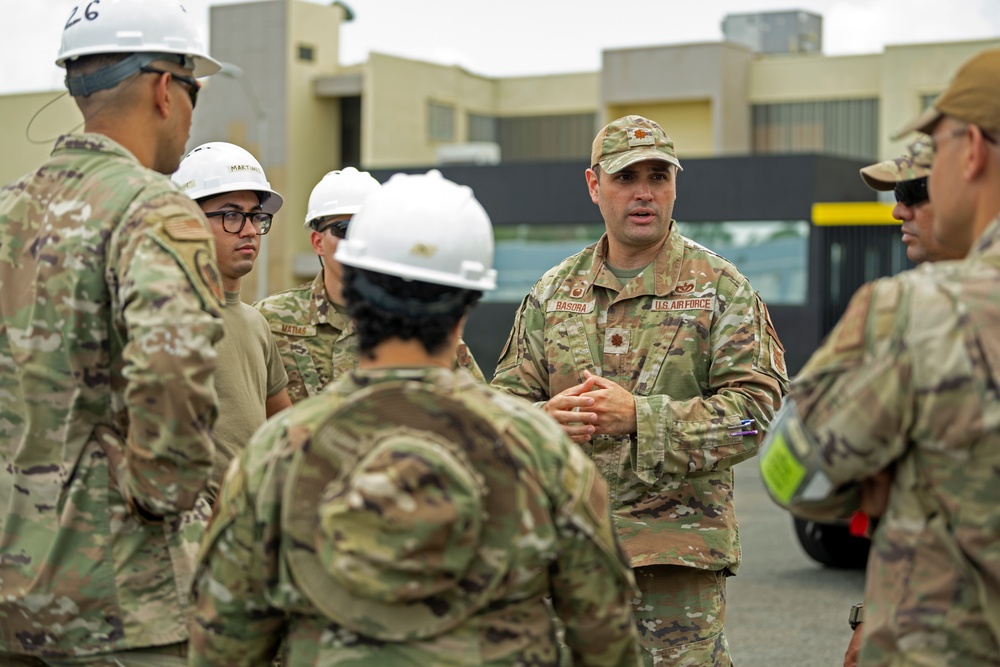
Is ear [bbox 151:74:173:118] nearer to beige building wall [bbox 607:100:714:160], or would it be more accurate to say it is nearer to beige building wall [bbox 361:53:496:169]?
beige building wall [bbox 361:53:496:169]

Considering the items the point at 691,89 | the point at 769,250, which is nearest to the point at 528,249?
the point at 769,250

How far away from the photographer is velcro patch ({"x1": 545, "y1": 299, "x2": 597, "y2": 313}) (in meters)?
4.99

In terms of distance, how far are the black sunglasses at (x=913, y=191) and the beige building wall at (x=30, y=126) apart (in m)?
2.58

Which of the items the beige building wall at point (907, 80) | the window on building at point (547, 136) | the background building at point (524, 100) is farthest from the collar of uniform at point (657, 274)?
the window on building at point (547, 136)

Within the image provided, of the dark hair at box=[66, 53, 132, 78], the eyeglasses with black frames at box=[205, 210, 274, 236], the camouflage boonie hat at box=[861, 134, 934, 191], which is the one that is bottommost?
the eyeglasses with black frames at box=[205, 210, 274, 236]

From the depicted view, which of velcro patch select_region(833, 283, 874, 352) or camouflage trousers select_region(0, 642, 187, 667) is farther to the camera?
camouflage trousers select_region(0, 642, 187, 667)

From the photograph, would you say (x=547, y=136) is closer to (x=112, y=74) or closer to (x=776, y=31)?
(x=776, y=31)

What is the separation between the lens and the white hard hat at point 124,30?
11.2 feet

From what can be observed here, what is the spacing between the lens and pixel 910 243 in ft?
14.7

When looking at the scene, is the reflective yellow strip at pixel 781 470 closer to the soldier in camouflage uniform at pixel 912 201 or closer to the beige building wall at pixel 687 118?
the soldier in camouflage uniform at pixel 912 201

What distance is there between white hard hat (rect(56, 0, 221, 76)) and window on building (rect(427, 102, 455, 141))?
144 feet

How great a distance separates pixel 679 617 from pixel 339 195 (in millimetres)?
2156

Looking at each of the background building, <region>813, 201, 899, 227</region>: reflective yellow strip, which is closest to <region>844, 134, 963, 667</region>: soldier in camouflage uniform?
<region>813, 201, 899, 227</region>: reflective yellow strip

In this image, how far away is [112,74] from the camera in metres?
3.44
